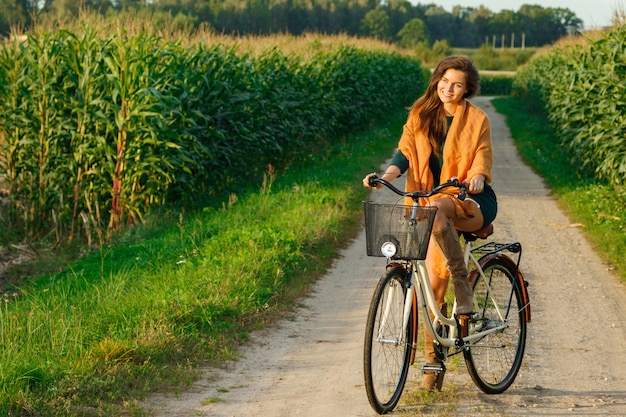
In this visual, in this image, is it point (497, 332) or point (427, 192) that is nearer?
point (427, 192)

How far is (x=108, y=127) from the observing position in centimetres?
1158

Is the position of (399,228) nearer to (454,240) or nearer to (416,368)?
(454,240)

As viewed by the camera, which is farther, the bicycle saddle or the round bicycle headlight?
the bicycle saddle

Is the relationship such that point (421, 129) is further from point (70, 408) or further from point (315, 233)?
point (315, 233)

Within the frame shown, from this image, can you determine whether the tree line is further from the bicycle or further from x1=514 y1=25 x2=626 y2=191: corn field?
the bicycle

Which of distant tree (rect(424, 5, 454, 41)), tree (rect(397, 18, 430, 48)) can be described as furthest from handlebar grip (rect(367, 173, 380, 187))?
distant tree (rect(424, 5, 454, 41))

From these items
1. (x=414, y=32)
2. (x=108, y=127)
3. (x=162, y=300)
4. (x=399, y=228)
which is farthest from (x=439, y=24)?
(x=399, y=228)

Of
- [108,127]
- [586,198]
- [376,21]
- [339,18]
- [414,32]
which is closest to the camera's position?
[108,127]

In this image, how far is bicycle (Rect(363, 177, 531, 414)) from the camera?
4.71 metres

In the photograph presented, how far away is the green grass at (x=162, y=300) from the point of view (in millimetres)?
5207

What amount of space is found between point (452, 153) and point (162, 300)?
111 inches

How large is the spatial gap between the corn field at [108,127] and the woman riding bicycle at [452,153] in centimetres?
645

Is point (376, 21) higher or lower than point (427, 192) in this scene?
higher

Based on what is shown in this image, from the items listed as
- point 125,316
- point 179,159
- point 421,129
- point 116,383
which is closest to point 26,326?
point 125,316
